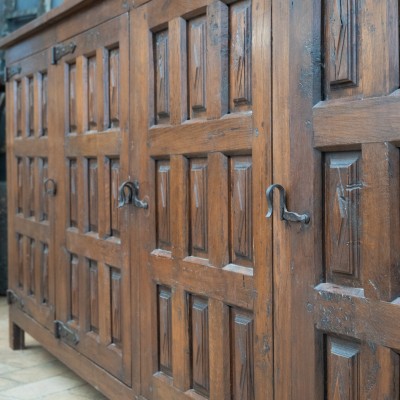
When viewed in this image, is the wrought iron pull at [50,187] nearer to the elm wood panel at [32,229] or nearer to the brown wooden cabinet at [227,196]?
the brown wooden cabinet at [227,196]

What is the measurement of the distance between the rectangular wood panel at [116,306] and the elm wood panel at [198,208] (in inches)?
20.6

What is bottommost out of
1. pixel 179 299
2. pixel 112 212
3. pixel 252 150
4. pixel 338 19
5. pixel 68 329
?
pixel 68 329

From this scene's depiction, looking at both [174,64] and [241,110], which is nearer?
[241,110]

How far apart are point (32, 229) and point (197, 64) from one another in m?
1.54

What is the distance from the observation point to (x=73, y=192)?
8.23 ft

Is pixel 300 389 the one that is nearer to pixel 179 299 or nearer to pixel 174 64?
pixel 179 299

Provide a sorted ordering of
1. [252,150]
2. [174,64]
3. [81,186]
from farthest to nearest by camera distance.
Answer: [81,186] → [174,64] → [252,150]

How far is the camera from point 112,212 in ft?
7.23

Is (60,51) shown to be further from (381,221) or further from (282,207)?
(381,221)

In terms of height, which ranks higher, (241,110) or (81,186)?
(241,110)

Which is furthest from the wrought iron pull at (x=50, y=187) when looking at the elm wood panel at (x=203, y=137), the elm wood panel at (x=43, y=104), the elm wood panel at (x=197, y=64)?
the elm wood panel at (x=197, y=64)

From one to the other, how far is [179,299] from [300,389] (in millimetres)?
509

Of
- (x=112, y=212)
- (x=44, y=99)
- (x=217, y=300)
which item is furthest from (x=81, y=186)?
(x=217, y=300)

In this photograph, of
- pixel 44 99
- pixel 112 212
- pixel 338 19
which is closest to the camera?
pixel 338 19
